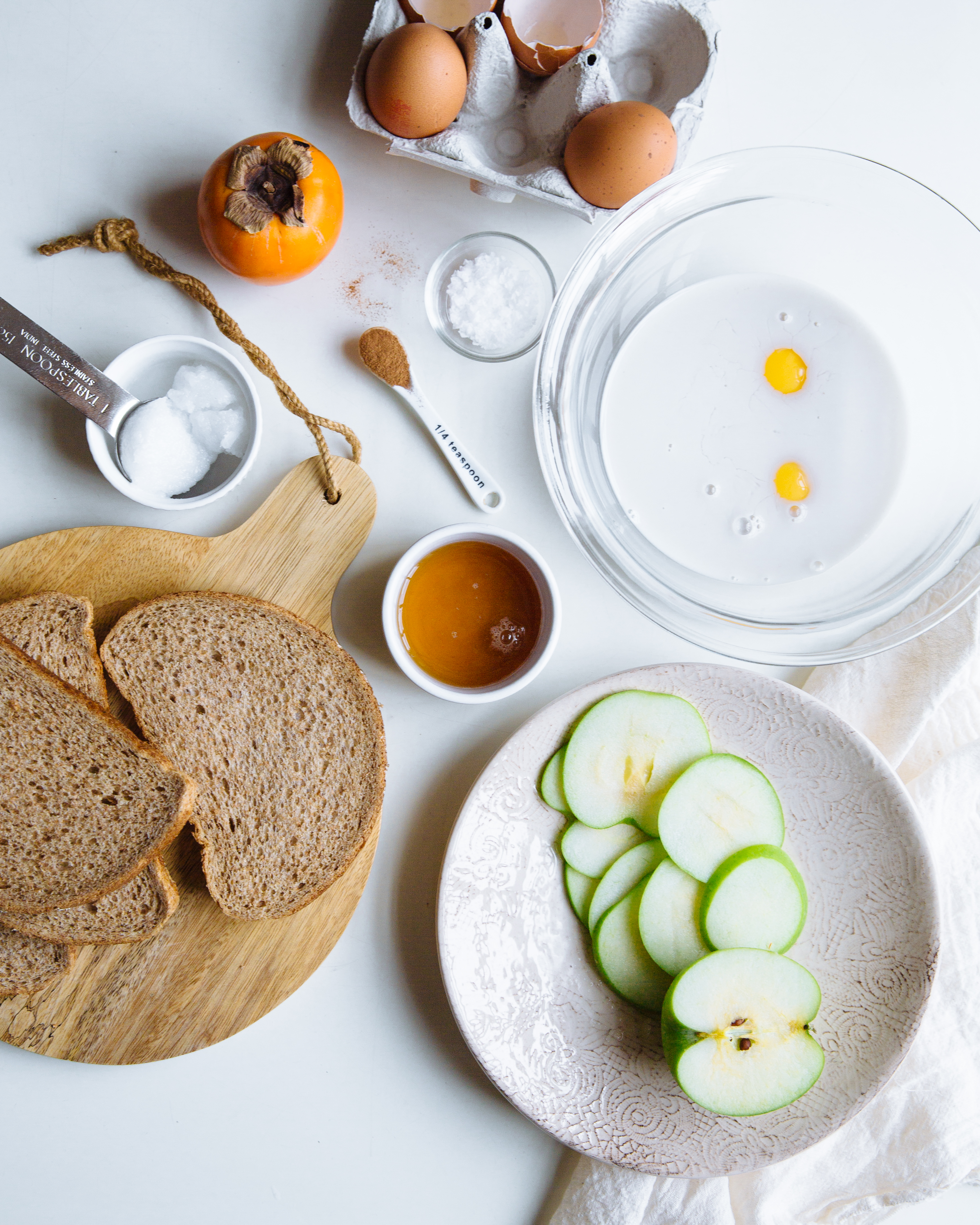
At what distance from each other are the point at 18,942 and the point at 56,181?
1255 millimetres

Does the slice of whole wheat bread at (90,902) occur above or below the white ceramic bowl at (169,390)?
below

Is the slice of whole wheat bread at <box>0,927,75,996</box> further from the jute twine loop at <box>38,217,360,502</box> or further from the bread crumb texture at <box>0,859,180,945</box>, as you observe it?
the jute twine loop at <box>38,217,360,502</box>

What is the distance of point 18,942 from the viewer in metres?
1.25

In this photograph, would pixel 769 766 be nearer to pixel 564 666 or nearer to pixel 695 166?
pixel 564 666

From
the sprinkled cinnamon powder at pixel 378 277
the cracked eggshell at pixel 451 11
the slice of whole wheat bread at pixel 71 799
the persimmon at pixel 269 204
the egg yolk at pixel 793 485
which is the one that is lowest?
the slice of whole wheat bread at pixel 71 799

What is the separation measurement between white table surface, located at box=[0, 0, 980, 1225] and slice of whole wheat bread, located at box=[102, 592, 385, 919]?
0.10 metres

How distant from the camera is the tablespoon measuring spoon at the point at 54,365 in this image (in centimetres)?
119

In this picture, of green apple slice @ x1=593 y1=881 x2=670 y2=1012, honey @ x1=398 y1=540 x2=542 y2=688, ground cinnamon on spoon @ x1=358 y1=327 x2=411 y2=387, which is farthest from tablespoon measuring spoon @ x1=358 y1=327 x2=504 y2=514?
green apple slice @ x1=593 y1=881 x2=670 y2=1012

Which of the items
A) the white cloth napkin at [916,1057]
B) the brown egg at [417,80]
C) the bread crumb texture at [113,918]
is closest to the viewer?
the brown egg at [417,80]

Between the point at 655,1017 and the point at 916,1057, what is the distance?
48 centimetres

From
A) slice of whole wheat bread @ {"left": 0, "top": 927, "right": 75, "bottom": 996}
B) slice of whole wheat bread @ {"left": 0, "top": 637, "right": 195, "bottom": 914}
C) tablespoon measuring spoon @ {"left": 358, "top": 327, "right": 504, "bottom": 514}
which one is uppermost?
tablespoon measuring spoon @ {"left": 358, "top": 327, "right": 504, "bottom": 514}

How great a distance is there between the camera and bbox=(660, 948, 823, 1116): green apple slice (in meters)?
1.21

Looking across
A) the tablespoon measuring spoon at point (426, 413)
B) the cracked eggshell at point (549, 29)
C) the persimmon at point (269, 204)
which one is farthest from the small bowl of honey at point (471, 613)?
the cracked eggshell at point (549, 29)

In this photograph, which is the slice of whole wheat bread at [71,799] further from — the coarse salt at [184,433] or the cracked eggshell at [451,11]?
the cracked eggshell at [451,11]
